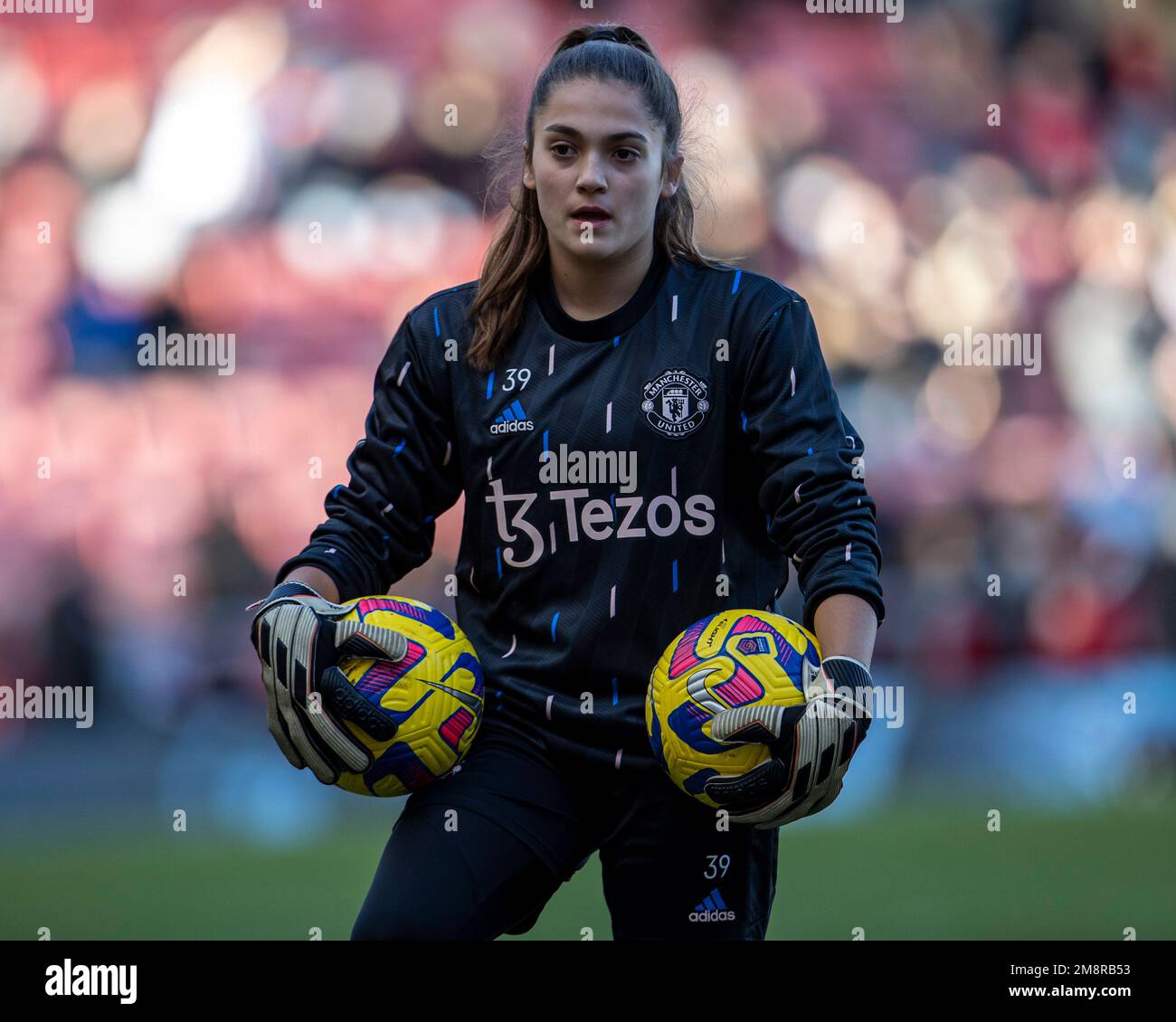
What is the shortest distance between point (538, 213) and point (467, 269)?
719 cm

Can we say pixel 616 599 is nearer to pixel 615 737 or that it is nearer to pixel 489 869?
pixel 615 737

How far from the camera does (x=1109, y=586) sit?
31.8 feet

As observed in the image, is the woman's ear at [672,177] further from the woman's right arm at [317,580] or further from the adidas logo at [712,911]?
the adidas logo at [712,911]

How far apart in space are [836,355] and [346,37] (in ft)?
13.1

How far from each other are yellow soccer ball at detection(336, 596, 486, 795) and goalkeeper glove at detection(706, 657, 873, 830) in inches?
18.7

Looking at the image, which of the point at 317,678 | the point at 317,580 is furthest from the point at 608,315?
the point at 317,678

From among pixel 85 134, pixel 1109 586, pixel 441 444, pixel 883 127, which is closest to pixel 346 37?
pixel 85 134

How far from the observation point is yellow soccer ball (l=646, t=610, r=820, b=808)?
2578 mm

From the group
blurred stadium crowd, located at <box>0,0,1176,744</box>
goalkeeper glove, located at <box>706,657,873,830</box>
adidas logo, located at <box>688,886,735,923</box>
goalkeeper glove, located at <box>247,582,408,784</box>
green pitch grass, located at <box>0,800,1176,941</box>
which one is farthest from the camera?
blurred stadium crowd, located at <box>0,0,1176,744</box>

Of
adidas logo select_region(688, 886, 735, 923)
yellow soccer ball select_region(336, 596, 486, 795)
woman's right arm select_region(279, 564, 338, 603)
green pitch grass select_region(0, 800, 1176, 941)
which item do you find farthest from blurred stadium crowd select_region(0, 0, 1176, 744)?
adidas logo select_region(688, 886, 735, 923)

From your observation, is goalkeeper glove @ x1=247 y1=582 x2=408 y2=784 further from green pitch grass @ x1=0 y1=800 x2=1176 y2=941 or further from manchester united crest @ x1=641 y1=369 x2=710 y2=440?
green pitch grass @ x1=0 y1=800 x2=1176 y2=941

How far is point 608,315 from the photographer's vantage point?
2.97m

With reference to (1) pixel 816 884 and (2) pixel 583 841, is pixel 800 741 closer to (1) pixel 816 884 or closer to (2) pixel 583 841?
(2) pixel 583 841

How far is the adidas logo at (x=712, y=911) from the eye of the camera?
2799 mm
